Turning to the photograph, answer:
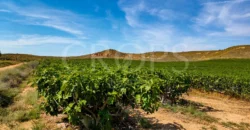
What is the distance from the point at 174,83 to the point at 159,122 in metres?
3.63

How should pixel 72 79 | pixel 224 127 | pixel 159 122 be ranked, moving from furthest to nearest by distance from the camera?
pixel 224 127
pixel 159 122
pixel 72 79

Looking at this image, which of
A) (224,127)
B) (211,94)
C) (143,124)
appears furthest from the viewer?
(211,94)

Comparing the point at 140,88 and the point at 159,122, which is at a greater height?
the point at 140,88

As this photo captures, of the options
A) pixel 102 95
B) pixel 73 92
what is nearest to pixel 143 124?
pixel 102 95

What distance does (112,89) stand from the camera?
5.16 metres

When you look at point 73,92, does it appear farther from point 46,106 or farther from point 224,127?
point 224,127

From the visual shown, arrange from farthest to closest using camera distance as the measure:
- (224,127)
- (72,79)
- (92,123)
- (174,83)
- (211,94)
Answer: (211,94)
(174,83)
(224,127)
(92,123)
(72,79)

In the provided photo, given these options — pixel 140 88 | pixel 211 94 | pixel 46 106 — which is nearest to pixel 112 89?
pixel 140 88

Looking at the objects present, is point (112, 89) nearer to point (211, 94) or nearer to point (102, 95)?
point (102, 95)

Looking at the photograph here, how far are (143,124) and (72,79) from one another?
8.42 ft

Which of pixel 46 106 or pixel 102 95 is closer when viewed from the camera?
pixel 102 95

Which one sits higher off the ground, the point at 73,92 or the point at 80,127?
the point at 73,92

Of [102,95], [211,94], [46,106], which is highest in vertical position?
[102,95]

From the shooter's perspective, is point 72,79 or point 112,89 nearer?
point 72,79
